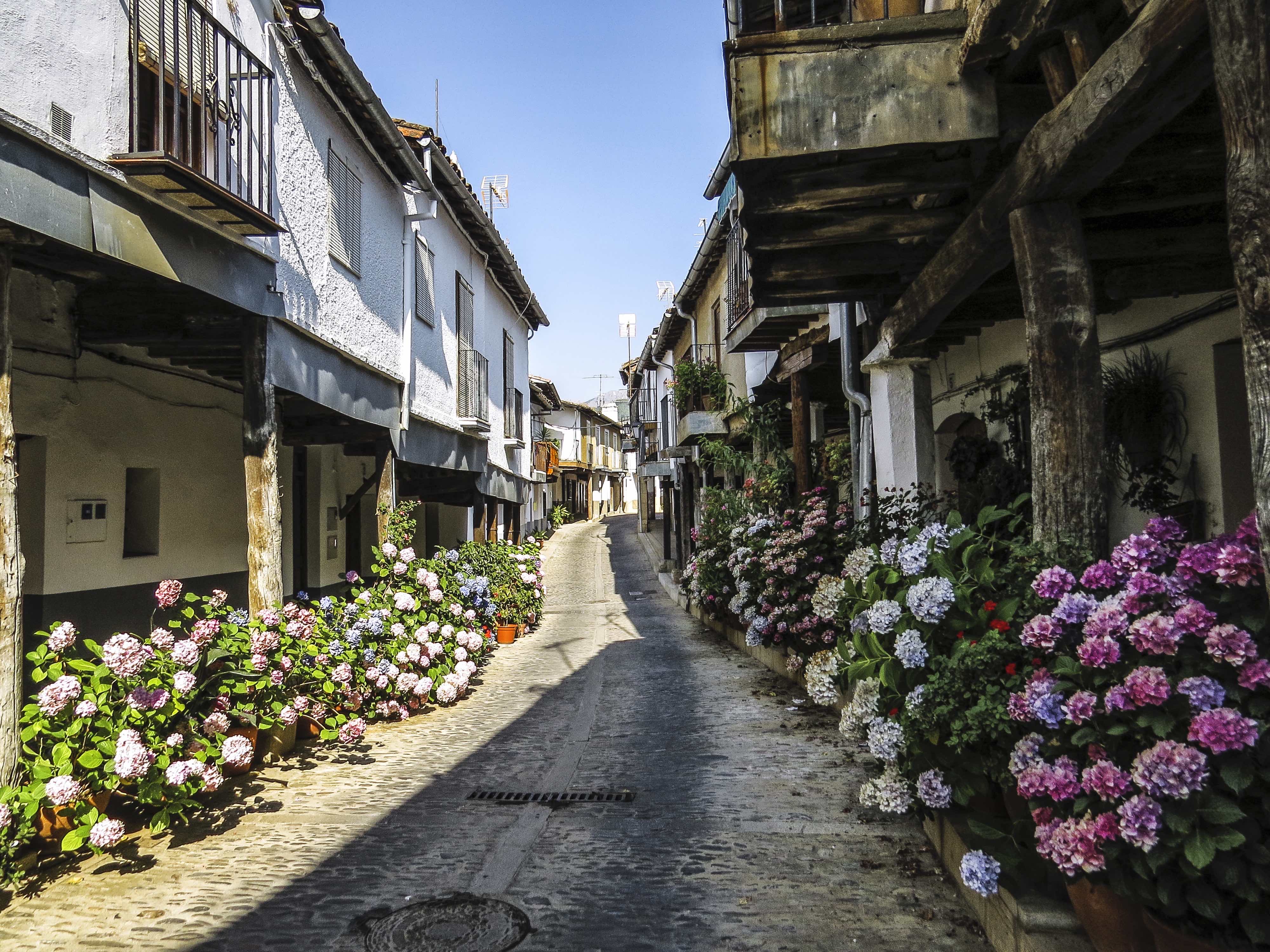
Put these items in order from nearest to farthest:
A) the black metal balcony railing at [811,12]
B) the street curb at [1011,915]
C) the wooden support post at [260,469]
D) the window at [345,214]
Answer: the street curb at [1011,915] < the black metal balcony railing at [811,12] < the wooden support post at [260,469] < the window at [345,214]

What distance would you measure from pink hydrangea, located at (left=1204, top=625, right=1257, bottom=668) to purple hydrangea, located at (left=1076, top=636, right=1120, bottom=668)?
24cm

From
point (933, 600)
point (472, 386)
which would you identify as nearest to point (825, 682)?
point (933, 600)

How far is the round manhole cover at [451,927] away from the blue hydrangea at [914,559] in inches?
84.1

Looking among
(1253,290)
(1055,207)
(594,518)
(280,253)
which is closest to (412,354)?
(280,253)

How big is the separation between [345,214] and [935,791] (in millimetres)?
8024

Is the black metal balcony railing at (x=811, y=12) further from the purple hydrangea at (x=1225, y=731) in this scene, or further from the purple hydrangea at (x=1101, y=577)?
the purple hydrangea at (x=1225, y=731)

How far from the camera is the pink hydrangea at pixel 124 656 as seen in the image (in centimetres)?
395

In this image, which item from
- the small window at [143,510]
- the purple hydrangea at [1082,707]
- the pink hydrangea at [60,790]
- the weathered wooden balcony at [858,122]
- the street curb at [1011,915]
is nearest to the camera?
the purple hydrangea at [1082,707]

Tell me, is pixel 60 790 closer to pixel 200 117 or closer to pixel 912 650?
pixel 912 650

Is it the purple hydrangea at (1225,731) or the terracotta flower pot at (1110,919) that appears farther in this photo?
the terracotta flower pot at (1110,919)

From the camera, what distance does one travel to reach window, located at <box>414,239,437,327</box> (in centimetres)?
1122

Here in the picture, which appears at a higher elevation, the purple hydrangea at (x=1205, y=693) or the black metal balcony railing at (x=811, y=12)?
the black metal balcony railing at (x=811, y=12)

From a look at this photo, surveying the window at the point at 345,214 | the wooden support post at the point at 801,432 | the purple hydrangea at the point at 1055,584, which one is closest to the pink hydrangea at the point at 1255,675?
the purple hydrangea at the point at 1055,584

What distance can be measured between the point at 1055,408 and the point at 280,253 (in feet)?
19.5
